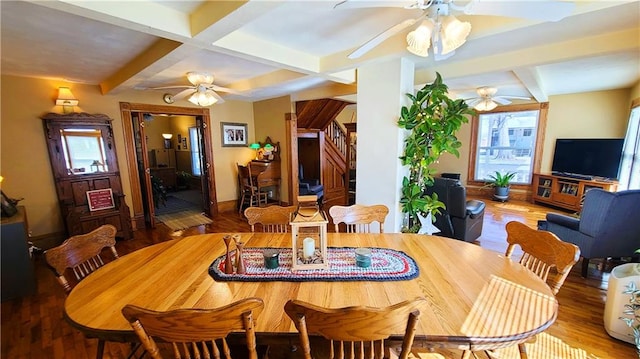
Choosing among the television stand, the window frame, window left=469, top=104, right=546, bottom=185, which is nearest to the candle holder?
the window frame

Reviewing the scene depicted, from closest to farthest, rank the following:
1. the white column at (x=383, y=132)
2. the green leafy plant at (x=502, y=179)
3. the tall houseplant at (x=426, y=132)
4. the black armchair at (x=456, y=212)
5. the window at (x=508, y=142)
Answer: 1. the tall houseplant at (x=426, y=132)
2. the white column at (x=383, y=132)
3. the black armchair at (x=456, y=212)
4. the window at (x=508, y=142)
5. the green leafy plant at (x=502, y=179)

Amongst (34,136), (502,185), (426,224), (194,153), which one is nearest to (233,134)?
(34,136)

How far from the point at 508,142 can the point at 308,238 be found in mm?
7031

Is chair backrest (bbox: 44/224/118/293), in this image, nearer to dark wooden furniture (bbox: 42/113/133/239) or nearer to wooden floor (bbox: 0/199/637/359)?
wooden floor (bbox: 0/199/637/359)

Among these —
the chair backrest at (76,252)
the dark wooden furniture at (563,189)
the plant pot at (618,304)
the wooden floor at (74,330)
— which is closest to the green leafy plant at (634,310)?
the plant pot at (618,304)

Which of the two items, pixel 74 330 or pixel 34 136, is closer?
pixel 74 330

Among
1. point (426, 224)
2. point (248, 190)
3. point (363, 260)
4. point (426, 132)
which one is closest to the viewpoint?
point (363, 260)

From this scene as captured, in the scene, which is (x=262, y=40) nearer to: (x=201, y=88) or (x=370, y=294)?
(x=201, y=88)

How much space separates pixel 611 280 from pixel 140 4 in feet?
13.1

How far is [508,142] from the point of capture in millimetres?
6508

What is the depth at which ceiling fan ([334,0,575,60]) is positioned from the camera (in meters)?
1.35

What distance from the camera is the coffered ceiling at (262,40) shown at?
1.79 m

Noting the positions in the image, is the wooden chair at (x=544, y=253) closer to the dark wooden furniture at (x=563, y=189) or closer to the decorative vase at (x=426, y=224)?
the decorative vase at (x=426, y=224)

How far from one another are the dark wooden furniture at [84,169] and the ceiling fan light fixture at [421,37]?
441 centimetres
